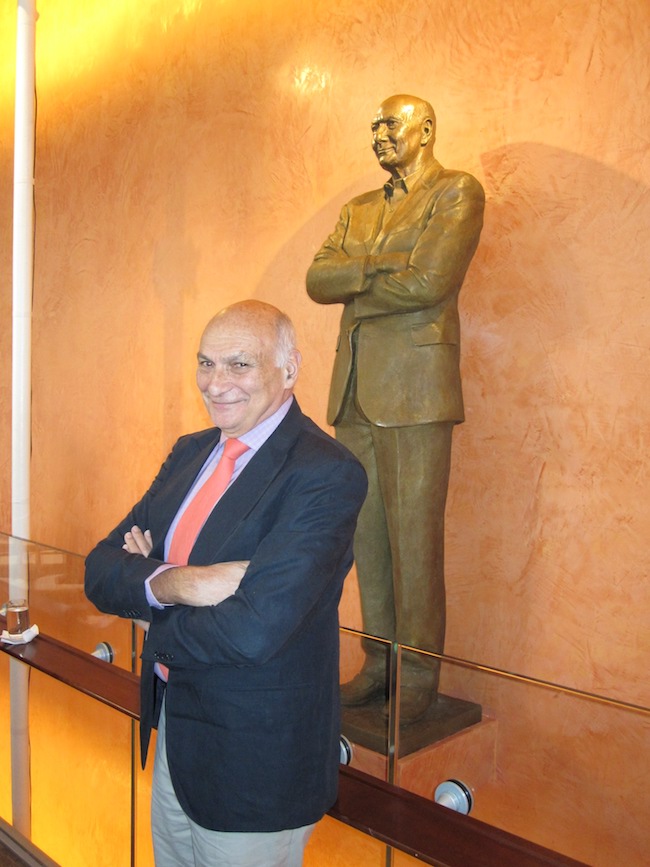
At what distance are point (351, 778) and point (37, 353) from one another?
4.78 meters

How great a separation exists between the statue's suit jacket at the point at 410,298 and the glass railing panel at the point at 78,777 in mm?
1094

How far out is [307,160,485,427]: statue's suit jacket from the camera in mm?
2438

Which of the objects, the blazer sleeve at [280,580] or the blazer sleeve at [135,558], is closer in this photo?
the blazer sleeve at [280,580]

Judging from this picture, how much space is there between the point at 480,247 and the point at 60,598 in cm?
181

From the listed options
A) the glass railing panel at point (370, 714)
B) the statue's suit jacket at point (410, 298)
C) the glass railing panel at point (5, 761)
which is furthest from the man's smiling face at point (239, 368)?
the glass railing panel at point (5, 761)

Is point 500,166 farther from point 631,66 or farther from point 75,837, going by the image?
point 75,837

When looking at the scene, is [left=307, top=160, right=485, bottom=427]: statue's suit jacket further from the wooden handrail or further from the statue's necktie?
the wooden handrail

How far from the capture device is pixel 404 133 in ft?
8.29

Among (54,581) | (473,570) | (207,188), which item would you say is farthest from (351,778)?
(207,188)

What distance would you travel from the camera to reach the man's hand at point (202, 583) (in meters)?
1.43

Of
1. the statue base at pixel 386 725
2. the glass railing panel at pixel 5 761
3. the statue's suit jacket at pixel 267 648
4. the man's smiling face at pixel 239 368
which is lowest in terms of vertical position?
the glass railing panel at pixel 5 761

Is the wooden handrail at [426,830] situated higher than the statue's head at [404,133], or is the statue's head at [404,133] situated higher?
the statue's head at [404,133]

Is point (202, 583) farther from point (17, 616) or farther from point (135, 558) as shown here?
point (17, 616)

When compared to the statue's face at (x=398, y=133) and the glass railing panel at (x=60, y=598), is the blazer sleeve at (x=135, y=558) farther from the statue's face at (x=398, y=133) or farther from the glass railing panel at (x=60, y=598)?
the statue's face at (x=398, y=133)
